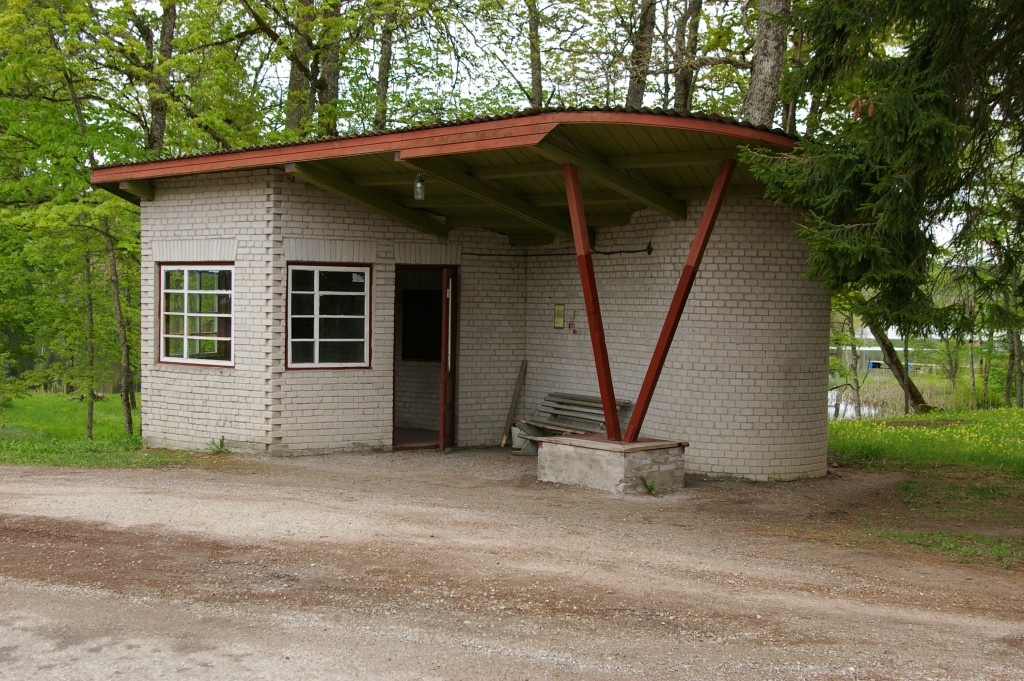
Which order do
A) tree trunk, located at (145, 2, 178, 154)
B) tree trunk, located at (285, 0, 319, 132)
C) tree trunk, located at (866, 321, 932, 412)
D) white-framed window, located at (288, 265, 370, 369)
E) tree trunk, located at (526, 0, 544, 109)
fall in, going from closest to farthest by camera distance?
1. white-framed window, located at (288, 265, 370, 369)
2. tree trunk, located at (145, 2, 178, 154)
3. tree trunk, located at (285, 0, 319, 132)
4. tree trunk, located at (866, 321, 932, 412)
5. tree trunk, located at (526, 0, 544, 109)

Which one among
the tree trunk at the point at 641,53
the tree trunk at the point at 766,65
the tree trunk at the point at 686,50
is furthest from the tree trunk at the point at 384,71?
the tree trunk at the point at 766,65

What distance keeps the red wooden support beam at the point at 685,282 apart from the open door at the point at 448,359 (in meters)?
3.33

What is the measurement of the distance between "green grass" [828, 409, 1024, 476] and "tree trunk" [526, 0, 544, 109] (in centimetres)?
1063

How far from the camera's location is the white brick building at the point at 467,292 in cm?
980

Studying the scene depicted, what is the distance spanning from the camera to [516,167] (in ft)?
31.6

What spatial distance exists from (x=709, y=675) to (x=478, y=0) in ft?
65.1

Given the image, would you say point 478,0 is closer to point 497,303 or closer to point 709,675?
point 497,303

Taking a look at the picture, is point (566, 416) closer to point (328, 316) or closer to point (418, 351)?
point (418, 351)

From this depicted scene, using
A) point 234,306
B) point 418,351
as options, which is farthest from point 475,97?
point 234,306

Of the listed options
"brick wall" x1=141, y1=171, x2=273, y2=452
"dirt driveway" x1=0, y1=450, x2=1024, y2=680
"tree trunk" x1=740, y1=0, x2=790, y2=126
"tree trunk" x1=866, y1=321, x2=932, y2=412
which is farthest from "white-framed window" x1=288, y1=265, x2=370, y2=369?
"tree trunk" x1=866, y1=321, x2=932, y2=412

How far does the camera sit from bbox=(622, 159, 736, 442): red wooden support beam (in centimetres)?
867

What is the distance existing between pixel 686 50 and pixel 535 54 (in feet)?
15.9

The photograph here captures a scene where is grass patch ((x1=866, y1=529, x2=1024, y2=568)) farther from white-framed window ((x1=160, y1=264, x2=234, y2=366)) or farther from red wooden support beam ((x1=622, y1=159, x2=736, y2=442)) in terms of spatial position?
white-framed window ((x1=160, y1=264, x2=234, y2=366))

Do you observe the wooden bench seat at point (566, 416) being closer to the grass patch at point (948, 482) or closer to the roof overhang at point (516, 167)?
the roof overhang at point (516, 167)
